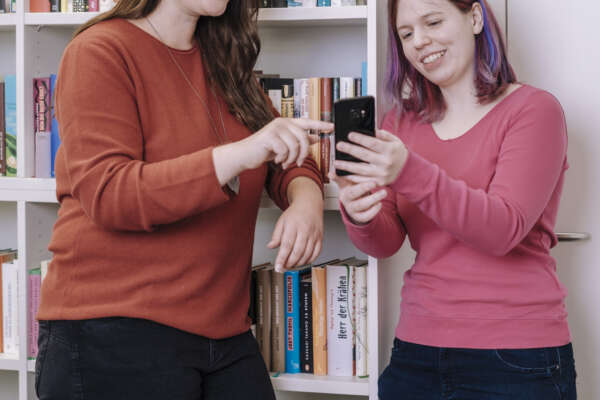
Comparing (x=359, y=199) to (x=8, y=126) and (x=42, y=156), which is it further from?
(x=8, y=126)

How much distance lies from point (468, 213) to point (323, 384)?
664 mm

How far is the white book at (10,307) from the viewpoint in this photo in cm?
169

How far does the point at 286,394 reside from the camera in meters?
1.94

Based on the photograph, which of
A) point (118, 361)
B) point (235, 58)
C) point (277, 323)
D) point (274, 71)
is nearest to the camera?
point (118, 361)

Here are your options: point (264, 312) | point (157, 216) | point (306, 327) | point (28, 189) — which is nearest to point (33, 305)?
point (28, 189)

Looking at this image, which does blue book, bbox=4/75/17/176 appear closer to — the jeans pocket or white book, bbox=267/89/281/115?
white book, bbox=267/89/281/115

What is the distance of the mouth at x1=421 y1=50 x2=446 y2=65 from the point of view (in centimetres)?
126

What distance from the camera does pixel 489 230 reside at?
3.52 ft

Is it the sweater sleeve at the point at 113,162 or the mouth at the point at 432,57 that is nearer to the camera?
the sweater sleeve at the point at 113,162

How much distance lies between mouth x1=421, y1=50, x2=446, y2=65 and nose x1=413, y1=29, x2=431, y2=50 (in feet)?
0.08

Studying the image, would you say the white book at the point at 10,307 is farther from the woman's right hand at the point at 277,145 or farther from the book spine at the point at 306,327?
the woman's right hand at the point at 277,145

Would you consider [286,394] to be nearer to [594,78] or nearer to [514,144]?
[514,144]

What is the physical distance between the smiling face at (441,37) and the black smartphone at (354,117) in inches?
10.5

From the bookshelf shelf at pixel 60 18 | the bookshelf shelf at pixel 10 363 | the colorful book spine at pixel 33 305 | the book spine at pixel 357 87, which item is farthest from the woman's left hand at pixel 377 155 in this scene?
the bookshelf shelf at pixel 10 363
